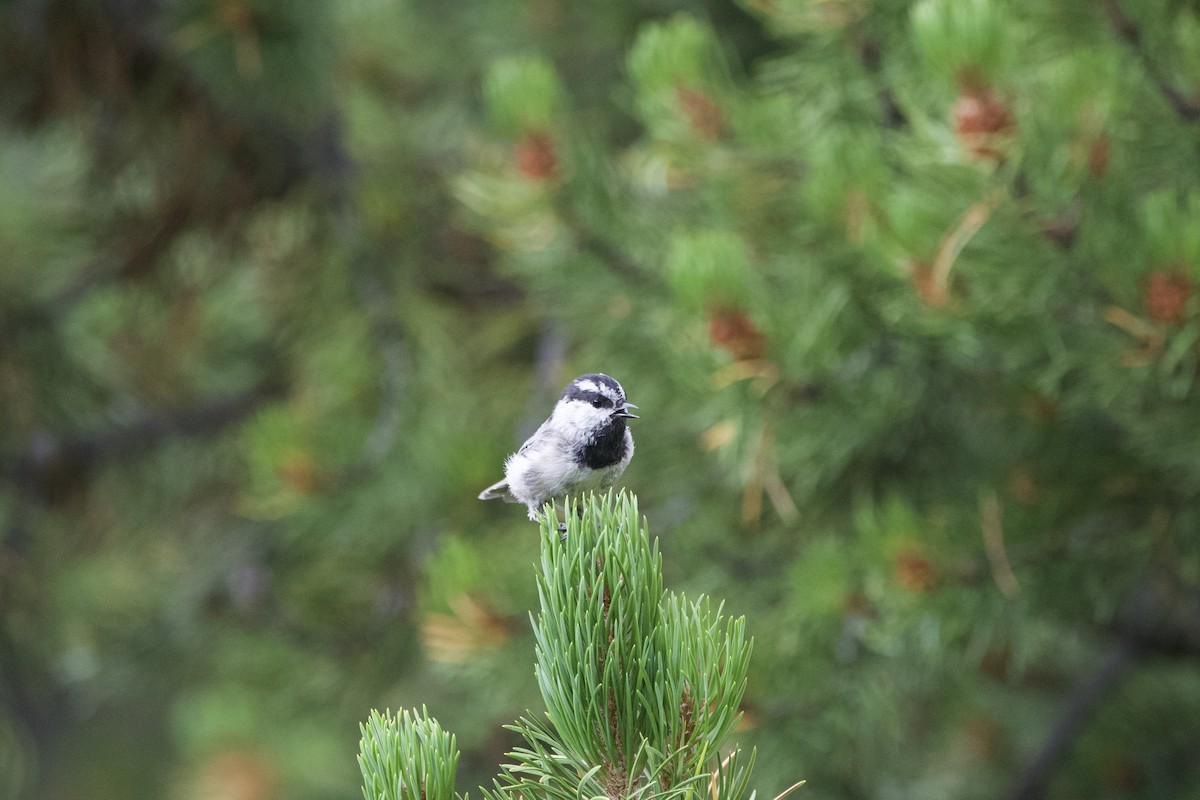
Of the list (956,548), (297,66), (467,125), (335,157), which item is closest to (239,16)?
(297,66)

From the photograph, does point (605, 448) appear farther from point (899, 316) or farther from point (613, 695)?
point (613, 695)

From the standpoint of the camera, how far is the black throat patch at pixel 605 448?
1400 mm

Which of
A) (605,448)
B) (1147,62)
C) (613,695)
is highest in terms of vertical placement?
(1147,62)

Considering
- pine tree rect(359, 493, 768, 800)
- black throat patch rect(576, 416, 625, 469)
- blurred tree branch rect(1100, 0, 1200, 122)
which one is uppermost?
blurred tree branch rect(1100, 0, 1200, 122)

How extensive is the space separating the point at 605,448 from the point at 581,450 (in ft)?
0.10

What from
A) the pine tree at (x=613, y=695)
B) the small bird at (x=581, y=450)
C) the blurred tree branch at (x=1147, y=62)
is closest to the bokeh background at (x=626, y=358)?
the blurred tree branch at (x=1147, y=62)

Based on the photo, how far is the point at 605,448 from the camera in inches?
55.6

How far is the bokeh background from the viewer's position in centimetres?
125

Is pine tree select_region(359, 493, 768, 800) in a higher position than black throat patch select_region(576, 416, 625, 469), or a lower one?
lower

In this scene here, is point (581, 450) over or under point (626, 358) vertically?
under

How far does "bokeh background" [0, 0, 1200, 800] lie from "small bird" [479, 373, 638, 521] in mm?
115

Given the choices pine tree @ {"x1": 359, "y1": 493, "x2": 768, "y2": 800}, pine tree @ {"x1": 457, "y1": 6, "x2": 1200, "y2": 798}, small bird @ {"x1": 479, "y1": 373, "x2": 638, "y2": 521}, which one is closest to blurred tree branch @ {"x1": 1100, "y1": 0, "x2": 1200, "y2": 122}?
pine tree @ {"x1": 457, "y1": 6, "x2": 1200, "y2": 798}

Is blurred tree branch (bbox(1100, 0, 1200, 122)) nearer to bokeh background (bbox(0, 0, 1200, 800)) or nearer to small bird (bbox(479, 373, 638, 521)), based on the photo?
bokeh background (bbox(0, 0, 1200, 800))

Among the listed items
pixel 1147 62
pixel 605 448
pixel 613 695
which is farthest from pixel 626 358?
pixel 613 695
